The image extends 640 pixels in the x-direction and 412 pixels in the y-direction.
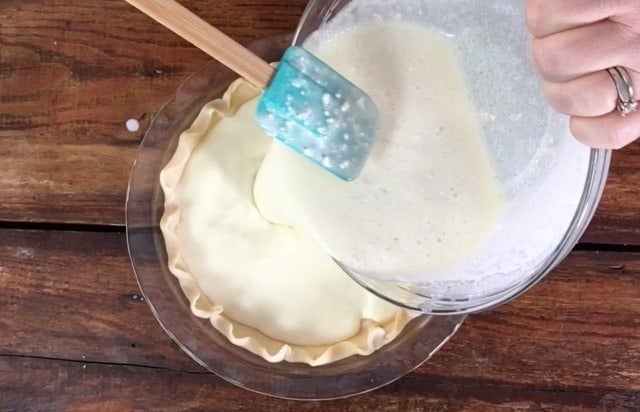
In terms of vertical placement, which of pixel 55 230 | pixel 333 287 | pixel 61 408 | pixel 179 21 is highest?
pixel 179 21

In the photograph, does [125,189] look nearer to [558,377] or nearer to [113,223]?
[113,223]

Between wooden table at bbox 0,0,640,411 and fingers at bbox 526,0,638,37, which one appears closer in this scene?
fingers at bbox 526,0,638,37

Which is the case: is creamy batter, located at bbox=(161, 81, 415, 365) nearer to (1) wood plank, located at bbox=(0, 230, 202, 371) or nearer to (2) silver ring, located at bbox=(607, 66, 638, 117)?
(1) wood plank, located at bbox=(0, 230, 202, 371)

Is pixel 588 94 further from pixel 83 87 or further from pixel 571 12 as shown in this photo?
pixel 83 87

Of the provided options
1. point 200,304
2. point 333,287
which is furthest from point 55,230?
point 333,287

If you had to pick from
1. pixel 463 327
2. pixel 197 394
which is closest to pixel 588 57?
pixel 463 327

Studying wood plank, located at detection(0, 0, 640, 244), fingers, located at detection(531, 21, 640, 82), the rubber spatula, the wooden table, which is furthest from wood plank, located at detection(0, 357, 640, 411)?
fingers, located at detection(531, 21, 640, 82)

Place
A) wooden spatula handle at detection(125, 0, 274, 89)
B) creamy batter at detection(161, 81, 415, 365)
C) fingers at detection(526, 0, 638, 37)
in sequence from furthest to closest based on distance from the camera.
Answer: creamy batter at detection(161, 81, 415, 365), wooden spatula handle at detection(125, 0, 274, 89), fingers at detection(526, 0, 638, 37)
